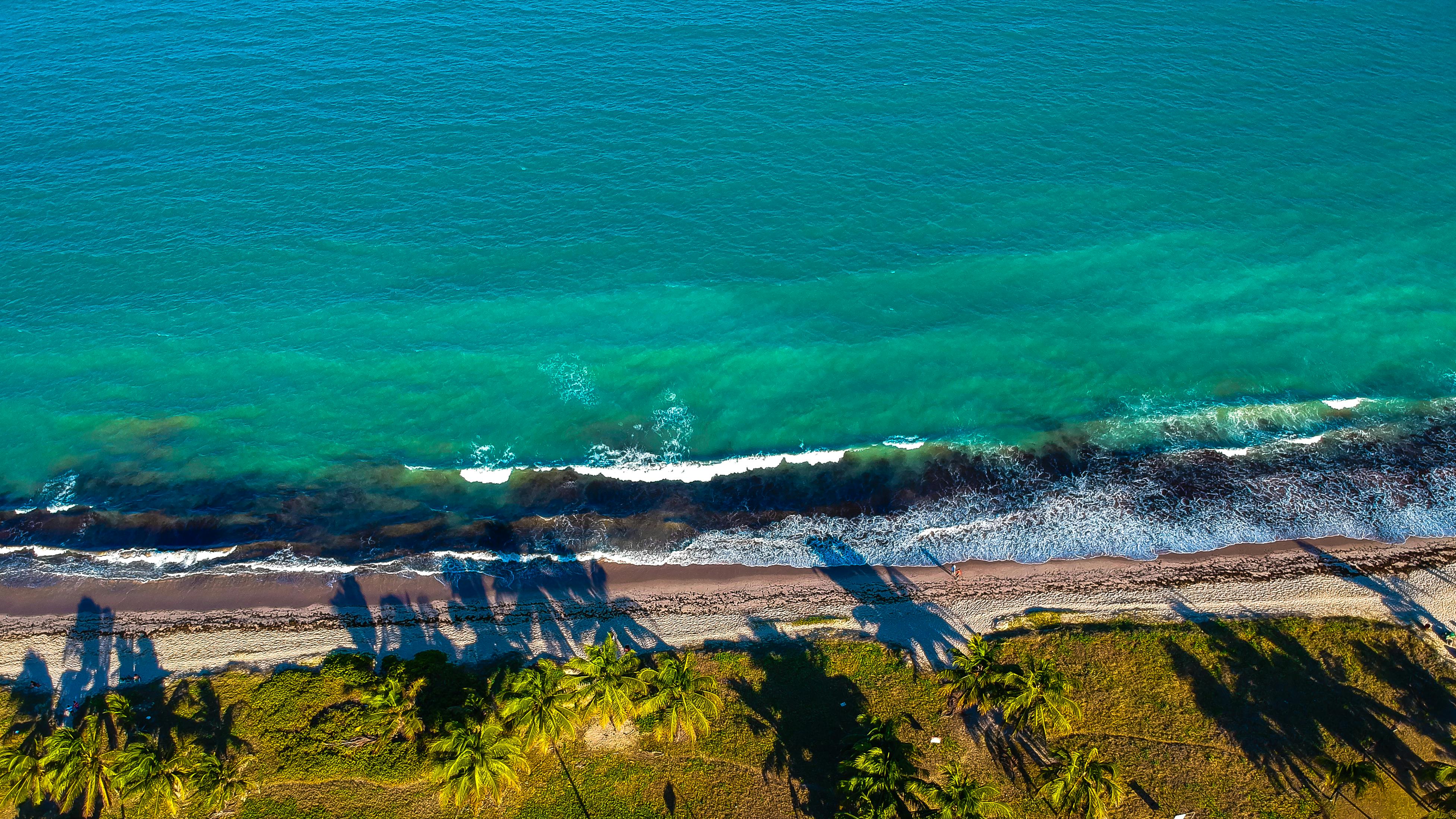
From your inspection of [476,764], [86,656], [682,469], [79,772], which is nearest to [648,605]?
[682,469]

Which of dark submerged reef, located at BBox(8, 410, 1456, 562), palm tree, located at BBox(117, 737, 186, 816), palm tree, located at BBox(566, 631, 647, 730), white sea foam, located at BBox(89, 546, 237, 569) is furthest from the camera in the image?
dark submerged reef, located at BBox(8, 410, 1456, 562)

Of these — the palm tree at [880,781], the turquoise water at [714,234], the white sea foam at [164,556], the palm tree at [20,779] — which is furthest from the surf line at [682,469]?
the palm tree at [20,779]

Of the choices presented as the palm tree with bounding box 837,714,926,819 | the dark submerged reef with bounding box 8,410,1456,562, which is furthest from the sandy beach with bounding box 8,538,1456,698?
the palm tree with bounding box 837,714,926,819

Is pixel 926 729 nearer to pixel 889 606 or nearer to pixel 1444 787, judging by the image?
pixel 889 606

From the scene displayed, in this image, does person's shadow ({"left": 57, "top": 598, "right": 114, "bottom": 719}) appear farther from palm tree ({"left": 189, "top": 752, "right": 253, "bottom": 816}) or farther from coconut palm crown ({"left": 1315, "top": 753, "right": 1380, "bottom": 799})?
coconut palm crown ({"left": 1315, "top": 753, "right": 1380, "bottom": 799})

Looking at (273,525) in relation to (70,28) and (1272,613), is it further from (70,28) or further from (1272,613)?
(70,28)

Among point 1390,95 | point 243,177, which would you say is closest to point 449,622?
point 243,177
